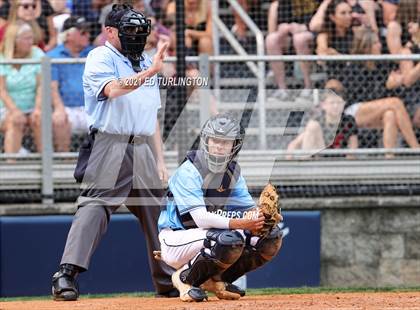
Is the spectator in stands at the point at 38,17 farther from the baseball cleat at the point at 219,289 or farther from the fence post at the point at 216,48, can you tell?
the baseball cleat at the point at 219,289

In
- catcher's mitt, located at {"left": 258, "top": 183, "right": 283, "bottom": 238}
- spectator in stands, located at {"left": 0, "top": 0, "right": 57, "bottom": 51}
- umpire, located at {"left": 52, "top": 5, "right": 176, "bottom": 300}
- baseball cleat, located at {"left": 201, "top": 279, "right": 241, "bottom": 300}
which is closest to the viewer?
catcher's mitt, located at {"left": 258, "top": 183, "right": 283, "bottom": 238}

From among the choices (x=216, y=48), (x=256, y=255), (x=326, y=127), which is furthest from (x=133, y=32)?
(x=216, y=48)

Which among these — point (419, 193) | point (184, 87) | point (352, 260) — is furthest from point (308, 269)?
point (184, 87)

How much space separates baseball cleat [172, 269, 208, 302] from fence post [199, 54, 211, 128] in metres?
3.72

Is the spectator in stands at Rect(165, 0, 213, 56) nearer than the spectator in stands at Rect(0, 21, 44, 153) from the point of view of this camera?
No

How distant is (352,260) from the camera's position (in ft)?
37.4

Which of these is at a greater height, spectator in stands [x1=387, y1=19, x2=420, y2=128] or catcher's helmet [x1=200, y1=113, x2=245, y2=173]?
catcher's helmet [x1=200, y1=113, x2=245, y2=173]

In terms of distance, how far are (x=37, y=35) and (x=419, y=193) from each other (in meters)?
4.19

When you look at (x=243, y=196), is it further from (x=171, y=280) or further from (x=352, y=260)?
(x=352, y=260)

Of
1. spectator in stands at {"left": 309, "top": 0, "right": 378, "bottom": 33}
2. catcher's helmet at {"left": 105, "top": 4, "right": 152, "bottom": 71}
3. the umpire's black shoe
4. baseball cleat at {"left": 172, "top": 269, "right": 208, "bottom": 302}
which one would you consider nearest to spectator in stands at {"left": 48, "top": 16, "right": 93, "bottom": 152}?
spectator in stands at {"left": 309, "top": 0, "right": 378, "bottom": 33}

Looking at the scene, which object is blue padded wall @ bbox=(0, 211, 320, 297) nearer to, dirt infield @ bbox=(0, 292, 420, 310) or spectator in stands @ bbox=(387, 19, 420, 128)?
spectator in stands @ bbox=(387, 19, 420, 128)

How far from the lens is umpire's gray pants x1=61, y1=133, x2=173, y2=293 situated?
7.64 metres

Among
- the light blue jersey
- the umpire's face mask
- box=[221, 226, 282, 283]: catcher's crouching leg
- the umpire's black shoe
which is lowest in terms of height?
the umpire's black shoe

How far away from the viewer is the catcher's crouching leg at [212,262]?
6.90 m
